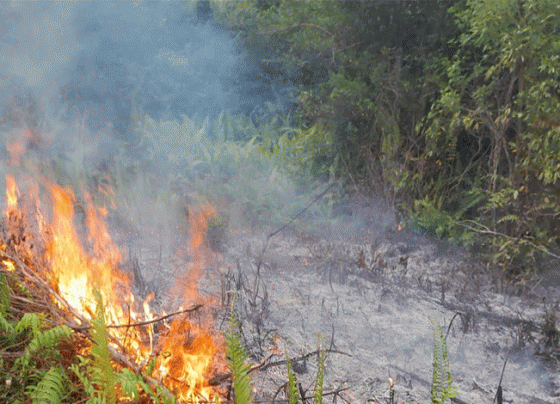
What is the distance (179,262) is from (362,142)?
2.86m

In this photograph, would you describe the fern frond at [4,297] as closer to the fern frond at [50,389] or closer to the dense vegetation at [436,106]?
the fern frond at [50,389]

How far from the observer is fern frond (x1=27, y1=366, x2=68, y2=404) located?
5.81 feet

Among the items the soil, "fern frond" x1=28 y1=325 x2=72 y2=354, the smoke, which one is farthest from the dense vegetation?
"fern frond" x1=28 y1=325 x2=72 y2=354

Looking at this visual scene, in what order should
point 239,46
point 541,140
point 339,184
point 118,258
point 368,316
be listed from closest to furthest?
point 368,316
point 118,258
point 541,140
point 339,184
point 239,46

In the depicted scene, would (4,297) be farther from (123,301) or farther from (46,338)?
(123,301)

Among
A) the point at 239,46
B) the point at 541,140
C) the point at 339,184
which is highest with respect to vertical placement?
the point at 239,46

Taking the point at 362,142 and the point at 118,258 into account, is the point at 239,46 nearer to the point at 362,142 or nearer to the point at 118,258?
the point at 362,142

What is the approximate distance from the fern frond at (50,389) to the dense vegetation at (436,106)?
3.30m

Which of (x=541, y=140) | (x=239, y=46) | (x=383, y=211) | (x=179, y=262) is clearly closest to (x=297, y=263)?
(x=179, y=262)

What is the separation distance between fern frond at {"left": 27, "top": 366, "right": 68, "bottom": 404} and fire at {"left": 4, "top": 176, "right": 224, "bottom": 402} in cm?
32

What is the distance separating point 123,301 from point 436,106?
12.5ft

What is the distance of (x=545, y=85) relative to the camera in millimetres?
4160

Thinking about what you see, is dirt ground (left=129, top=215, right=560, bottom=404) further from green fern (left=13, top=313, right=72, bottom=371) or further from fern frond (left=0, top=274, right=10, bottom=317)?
fern frond (left=0, top=274, right=10, bottom=317)

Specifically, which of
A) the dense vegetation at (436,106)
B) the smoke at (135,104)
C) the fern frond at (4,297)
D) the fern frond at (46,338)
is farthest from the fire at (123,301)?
the dense vegetation at (436,106)
